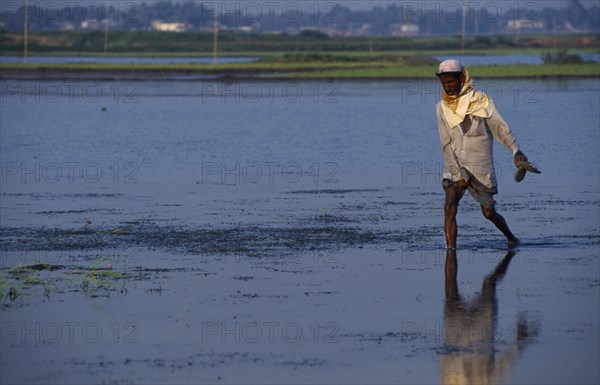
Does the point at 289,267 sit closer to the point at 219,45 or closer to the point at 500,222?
the point at 500,222

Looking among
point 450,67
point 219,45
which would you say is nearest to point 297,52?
point 219,45

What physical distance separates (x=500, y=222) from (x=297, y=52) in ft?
299

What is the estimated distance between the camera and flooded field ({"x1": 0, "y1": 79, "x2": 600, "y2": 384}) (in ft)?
24.4

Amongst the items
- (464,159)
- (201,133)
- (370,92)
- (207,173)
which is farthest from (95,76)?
(464,159)

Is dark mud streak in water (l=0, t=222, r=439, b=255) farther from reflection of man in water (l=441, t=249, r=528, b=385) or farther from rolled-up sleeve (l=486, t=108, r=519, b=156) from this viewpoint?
reflection of man in water (l=441, t=249, r=528, b=385)

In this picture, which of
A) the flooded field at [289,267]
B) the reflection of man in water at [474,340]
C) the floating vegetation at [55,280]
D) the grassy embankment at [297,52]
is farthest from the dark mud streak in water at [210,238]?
the grassy embankment at [297,52]

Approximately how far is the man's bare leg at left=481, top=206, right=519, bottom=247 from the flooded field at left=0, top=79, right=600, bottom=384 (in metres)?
0.14

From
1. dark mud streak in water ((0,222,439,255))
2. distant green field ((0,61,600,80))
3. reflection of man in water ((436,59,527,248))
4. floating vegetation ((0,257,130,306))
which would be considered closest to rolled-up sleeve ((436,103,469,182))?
reflection of man in water ((436,59,527,248))

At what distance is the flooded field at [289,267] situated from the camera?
7434 mm

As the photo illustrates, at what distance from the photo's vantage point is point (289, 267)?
10578mm

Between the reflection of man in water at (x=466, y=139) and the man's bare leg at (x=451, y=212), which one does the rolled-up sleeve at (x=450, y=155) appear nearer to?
the reflection of man in water at (x=466, y=139)

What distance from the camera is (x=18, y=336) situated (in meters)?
8.19

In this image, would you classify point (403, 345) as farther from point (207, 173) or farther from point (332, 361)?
point (207, 173)

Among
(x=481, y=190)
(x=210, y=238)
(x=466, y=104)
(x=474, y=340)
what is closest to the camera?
(x=474, y=340)
